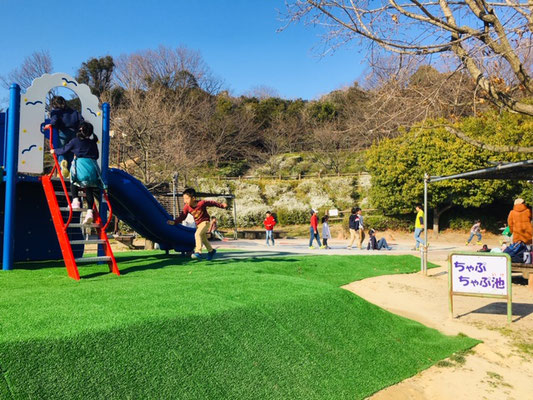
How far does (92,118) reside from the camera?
8594mm

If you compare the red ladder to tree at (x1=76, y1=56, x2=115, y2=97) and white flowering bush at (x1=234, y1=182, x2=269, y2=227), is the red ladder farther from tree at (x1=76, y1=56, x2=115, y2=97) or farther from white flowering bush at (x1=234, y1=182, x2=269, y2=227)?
tree at (x1=76, y1=56, x2=115, y2=97)

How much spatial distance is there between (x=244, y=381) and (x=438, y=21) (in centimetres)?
527

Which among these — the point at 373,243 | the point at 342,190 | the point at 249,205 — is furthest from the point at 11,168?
the point at 342,190

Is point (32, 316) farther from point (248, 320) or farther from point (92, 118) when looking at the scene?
point (92, 118)

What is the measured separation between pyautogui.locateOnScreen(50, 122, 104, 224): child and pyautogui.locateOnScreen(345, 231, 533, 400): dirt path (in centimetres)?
523

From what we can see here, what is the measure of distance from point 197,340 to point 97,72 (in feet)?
143

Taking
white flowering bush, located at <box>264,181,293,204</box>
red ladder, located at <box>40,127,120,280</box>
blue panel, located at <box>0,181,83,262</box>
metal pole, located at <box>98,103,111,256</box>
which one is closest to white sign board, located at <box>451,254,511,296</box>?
red ladder, located at <box>40,127,120,280</box>

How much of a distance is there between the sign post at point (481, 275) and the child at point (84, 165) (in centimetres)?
623

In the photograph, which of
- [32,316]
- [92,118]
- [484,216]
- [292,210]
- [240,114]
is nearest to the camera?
[32,316]

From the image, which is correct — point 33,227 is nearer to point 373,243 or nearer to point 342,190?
point 373,243

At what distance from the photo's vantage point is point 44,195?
8.62 m

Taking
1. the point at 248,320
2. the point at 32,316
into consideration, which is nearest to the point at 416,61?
the point at 248,320

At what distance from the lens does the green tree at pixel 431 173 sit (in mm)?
26062

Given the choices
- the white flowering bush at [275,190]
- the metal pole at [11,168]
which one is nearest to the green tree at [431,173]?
the white flowering bush at [275,190]
